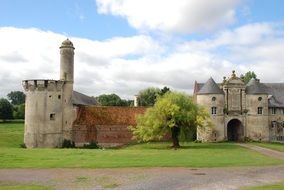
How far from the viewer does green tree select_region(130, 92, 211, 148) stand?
2079 inches

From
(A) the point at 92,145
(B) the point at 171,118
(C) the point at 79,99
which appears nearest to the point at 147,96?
(C) the point at 79,99

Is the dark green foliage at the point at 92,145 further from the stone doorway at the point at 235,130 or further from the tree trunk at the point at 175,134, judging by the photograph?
the stone doorway at the point at 235,130

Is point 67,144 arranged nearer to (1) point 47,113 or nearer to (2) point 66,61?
(1) point 47,113

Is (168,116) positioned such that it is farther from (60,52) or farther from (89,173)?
(89,173)

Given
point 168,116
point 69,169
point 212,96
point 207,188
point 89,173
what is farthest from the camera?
point 212,96

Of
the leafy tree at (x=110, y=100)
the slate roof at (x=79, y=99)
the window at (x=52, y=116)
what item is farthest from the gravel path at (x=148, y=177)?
the leafy tree at (x=110, y=100)

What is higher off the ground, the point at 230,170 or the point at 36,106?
the point at 36,106

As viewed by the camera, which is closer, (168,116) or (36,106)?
(168,116)

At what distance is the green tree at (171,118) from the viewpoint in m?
52.8

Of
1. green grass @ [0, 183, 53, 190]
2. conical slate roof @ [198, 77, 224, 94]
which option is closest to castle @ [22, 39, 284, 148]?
conical slate roof @ [198, 77, 224, 94]

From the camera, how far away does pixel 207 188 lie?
21.8m

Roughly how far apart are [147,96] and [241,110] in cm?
5713

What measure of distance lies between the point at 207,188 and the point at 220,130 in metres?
47.0

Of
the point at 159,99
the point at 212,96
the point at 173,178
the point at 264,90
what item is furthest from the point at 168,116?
the point at 173,178
